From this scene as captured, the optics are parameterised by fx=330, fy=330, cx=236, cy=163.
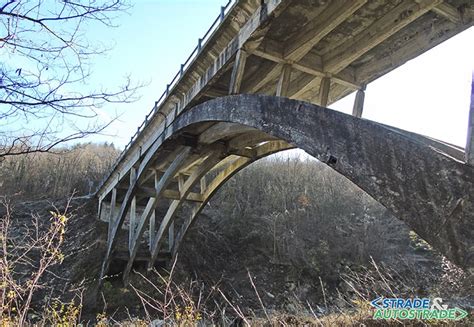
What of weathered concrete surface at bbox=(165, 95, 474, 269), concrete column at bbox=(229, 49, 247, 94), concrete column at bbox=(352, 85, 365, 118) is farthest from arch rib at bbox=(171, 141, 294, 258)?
weathered concrete surface at bbox=(165, 95, 474, 269)

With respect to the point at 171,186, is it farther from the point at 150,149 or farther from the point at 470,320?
the point at 470,320

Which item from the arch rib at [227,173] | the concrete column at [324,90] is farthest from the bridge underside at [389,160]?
the arch rib at [227,173]

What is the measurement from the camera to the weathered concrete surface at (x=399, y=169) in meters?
1.94

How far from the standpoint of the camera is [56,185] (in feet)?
56.7

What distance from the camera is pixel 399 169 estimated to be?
7.66 feet

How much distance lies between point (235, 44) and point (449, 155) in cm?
348

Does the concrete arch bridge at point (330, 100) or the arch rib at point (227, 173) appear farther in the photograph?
the arch rib at point (227, 173)

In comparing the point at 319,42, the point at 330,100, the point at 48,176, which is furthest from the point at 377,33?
the point at 48,176

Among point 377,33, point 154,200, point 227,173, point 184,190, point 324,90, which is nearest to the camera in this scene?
point 377,33

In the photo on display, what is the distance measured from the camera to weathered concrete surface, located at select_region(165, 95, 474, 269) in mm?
1939

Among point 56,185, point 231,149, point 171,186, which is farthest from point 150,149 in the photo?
point 56,185

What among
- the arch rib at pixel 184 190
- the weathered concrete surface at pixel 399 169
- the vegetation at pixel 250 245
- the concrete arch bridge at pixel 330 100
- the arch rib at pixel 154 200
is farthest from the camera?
the vegetation at pixel 250 245

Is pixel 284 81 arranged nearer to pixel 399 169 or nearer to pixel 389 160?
pixel 389 160

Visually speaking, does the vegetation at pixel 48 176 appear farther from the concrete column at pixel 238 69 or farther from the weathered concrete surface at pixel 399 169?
the weathered concrete surface at pixel 399 169
